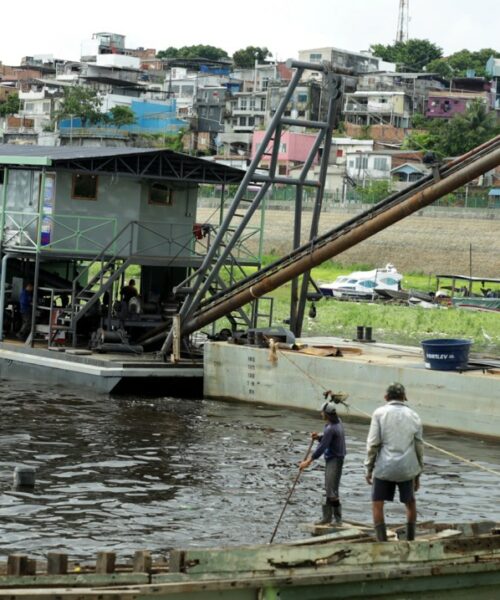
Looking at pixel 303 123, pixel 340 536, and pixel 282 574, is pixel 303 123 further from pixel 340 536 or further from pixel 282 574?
pixel 282 574

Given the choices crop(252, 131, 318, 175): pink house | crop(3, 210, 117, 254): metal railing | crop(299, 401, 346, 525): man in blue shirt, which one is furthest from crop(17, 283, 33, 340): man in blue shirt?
crop(252, 131, 318, 175): pink house

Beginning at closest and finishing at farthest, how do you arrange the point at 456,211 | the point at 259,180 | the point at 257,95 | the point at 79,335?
the point at 259,180 < the point at 79,335 < the point at 456,211 < the point at 257,95

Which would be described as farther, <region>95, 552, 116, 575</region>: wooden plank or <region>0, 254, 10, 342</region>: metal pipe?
<region>0, 254, 10, 342</region>: metal pipe

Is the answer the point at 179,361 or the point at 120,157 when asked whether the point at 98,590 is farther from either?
the point at 120,157

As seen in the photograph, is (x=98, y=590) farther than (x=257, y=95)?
No

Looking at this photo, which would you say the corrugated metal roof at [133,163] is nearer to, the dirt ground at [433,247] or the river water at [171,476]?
the river water at [171,476]

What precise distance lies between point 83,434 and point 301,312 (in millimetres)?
9940

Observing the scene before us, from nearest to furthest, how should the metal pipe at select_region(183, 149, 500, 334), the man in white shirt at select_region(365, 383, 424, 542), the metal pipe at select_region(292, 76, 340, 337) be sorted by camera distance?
the man in white shirt at select_region(365, 383, 424, 542), the metal pipe at select_region(183, 149, 500, 334), the metal pipe at select_region(292, 76, 340, 337)

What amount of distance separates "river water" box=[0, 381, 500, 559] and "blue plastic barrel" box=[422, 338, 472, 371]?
1.53 metres

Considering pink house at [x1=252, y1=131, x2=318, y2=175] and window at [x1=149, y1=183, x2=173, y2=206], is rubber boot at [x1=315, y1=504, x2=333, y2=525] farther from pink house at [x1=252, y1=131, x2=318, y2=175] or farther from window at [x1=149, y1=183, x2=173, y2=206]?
pink house at [x1=252, y1=131, x2=318, y2=175]

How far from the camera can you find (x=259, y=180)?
31.3 metres

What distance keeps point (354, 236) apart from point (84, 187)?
769 centimetres

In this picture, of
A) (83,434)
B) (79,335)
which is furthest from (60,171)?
(83,434)

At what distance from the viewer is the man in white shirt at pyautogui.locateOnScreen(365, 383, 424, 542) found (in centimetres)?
1410
